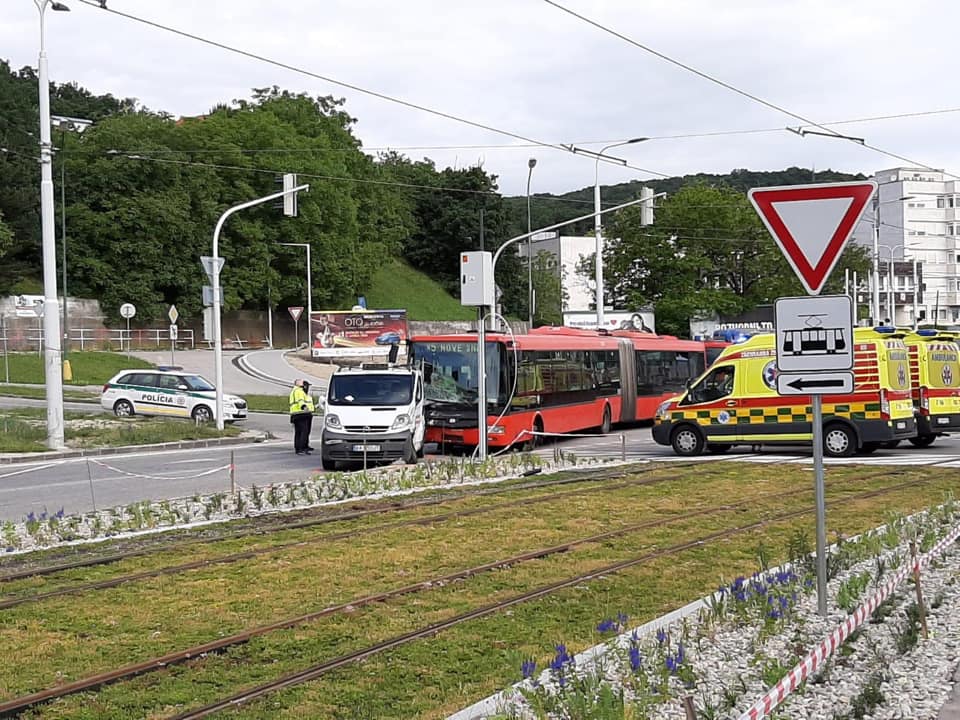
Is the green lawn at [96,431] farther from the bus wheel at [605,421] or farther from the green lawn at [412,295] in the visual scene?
the green lawn at [412,295]

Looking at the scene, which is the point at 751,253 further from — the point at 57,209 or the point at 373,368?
the point at 373,368

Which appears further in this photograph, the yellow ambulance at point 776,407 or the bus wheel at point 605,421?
the bus wheel at point 605,421

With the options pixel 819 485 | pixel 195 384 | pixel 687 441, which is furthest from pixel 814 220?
pixel 195 384

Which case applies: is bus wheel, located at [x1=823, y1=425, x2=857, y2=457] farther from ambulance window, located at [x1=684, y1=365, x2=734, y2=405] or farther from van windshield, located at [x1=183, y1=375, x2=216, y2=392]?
van windshield, located at [x1=183, y1=375, x2=216, y2=392]

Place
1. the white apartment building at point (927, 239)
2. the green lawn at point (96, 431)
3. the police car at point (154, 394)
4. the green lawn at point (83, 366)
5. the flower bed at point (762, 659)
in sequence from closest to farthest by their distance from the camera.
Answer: the flower bed at point (762, 659)
the green lawn at point (96, 431)
the police car at point (154, 394)
the green lawn at point (83, 366)
the white apartment building at point (927, 239)

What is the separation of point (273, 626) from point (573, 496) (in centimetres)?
855

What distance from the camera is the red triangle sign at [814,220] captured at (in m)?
7.19

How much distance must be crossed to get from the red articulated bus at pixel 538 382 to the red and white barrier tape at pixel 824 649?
14959mm

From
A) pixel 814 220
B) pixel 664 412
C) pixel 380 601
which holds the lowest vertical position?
pixel 380 601

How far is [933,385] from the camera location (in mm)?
24719

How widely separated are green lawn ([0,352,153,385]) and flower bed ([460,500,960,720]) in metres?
44.2

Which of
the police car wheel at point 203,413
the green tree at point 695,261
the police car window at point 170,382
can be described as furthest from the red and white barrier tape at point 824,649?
the green tree at point 695,261

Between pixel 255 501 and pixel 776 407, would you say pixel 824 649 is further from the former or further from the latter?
pixel 776 407

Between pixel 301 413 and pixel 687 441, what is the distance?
856 centimetres
